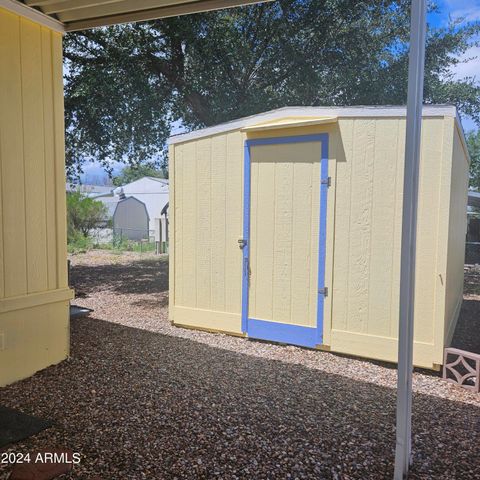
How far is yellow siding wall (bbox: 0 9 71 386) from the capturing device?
9.97 ft

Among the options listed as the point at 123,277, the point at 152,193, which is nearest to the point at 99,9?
the point at 123,277

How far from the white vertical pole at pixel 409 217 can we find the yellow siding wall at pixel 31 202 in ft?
8.50

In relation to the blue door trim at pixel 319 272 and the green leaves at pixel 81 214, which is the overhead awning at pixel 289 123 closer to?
the blue door trim at pixel 319 272

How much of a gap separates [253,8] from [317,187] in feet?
21.0

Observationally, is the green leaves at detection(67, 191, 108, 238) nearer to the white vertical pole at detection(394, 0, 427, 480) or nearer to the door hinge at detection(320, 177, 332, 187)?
the door hinge at detection(320, 177, 332, 187)

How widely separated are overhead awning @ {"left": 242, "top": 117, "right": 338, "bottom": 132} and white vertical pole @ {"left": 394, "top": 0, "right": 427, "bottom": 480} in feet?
6.93

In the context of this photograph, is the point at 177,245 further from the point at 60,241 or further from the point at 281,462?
the point at 281,462

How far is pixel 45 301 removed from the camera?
333 centimetres

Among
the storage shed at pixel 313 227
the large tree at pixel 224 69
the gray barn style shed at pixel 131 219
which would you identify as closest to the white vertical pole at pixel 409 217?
the storage shed at pixel 313 227

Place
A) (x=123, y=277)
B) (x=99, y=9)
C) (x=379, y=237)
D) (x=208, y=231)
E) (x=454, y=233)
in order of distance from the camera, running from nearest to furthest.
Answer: (x=99, y=9)
(x=379, y=237)
(x=454, y=233)
(x=208, y=231)
(x=123, y=277)

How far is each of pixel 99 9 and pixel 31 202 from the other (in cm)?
149

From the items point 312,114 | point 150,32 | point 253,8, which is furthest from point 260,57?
point 312,114

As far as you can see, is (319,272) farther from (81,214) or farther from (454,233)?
(81,214)

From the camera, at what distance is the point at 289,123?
13.3 ft
